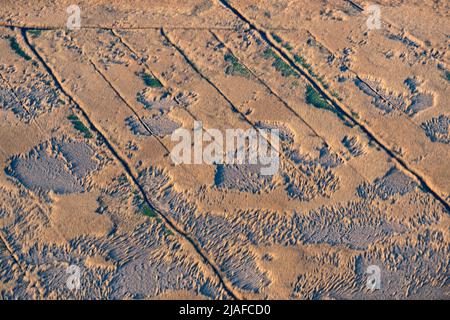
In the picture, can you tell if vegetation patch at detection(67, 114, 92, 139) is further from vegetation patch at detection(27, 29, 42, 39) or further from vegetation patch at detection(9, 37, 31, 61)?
vegetation patch at detection(27, 29, 42, 39)

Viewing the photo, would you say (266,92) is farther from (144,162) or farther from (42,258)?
(42,258)

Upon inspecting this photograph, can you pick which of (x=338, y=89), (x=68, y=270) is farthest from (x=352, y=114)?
(x=68, y=270)

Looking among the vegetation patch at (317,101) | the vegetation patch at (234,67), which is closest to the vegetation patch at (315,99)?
the vegetation patch at (317,101)

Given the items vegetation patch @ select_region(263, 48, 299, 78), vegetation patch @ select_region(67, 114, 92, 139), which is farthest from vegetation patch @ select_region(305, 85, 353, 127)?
vegetation patch @ select_region(67, 114, 92, 139)

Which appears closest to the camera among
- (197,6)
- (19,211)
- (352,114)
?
(19,211)

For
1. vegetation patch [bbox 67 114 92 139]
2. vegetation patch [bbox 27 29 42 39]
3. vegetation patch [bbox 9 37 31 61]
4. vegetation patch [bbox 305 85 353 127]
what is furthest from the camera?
vegetation patch [bbox 27 29 42 39]

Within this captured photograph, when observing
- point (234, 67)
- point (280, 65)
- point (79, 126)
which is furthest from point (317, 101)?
point (79, 126)
